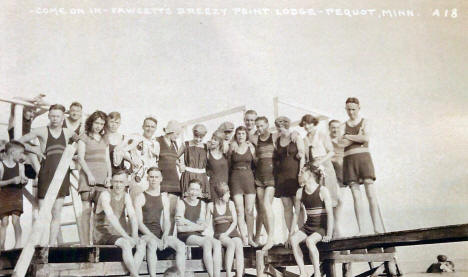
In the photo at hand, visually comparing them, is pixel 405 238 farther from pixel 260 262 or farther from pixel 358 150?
pixel 260 262

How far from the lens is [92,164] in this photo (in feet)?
8.48

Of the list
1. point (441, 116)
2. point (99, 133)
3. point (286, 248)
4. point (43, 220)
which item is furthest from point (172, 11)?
point (441, 116)

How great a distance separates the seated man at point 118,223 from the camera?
7.66ft

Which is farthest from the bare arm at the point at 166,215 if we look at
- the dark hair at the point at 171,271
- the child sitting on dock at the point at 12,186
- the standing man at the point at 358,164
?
the standing man at the point at 358,164

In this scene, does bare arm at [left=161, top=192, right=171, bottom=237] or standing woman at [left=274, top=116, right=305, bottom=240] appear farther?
standing woman at [left=274, top=116, right=305, bottom=240]

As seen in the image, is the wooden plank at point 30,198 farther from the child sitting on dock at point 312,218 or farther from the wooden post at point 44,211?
the child sitting on dock at point 312,218

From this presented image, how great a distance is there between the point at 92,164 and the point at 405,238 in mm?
1956

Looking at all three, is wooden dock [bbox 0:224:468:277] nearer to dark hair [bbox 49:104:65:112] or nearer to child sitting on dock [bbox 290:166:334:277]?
child sitting on dock [bbox 290:166:334:277]

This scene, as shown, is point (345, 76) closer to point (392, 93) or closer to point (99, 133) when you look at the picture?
point (392, 93)

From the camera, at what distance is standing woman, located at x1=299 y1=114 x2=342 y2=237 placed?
279 centimetres

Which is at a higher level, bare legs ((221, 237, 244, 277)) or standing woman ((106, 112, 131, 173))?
standing woman ((106, 112, 131, 173))

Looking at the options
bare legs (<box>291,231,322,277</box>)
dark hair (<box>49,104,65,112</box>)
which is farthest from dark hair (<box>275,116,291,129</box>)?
dark hair (<box>49,104,65,112</box>)

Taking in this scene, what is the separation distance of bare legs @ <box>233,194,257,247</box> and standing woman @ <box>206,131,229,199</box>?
0.51ft

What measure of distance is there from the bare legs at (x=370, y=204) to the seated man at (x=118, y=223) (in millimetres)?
1423
